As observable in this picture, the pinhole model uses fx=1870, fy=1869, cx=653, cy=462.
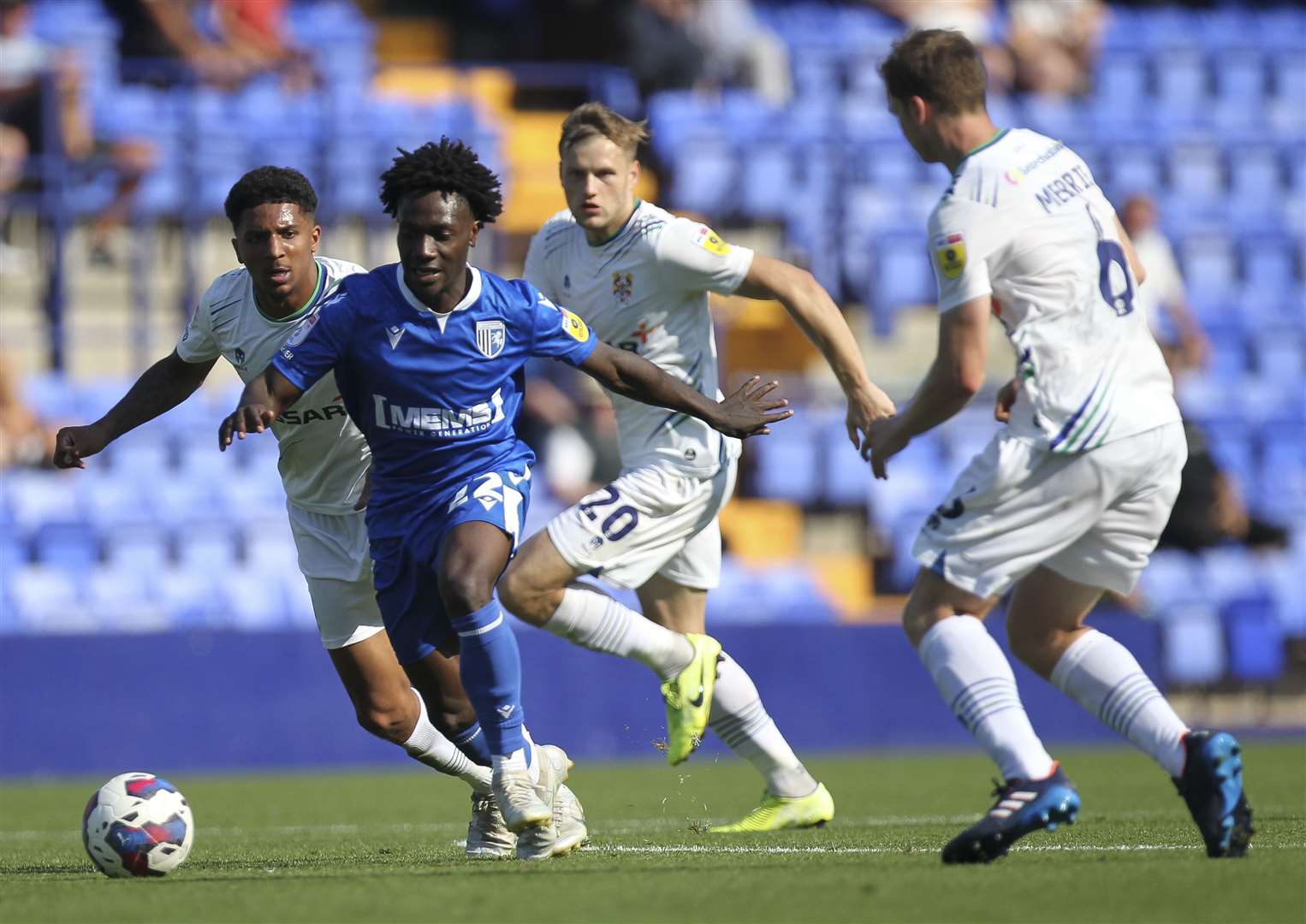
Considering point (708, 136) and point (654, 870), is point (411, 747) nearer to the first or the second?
point (654, 870)

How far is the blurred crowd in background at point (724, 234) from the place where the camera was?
13.4 metres

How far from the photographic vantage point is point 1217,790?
5.05 metres

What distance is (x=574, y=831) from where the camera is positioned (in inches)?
237

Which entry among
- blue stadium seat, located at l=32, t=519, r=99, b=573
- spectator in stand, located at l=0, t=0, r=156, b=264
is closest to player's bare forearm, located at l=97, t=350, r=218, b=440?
blue stadium seat, located at l=32, t=519, r=99, b=573

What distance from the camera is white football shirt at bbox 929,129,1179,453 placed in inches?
202

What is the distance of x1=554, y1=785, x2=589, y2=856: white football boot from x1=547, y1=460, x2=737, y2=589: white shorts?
74cm

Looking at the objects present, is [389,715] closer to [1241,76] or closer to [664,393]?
[664,393]

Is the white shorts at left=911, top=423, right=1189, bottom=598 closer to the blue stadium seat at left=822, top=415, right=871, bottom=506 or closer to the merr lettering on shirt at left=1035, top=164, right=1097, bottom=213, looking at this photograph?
the merr lettering on shirt at left=1035, top=164, right=1097, bottom=213

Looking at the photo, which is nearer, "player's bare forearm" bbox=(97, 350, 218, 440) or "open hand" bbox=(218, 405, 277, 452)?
"open hand" bbox=(218, 405, 277, 452)

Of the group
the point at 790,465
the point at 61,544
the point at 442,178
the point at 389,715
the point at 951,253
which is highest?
the point at 442,178

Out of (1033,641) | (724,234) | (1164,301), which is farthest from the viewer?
(724,234)

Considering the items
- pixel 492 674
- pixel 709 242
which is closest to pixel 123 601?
pixel 709 242

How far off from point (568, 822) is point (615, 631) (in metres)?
0.65

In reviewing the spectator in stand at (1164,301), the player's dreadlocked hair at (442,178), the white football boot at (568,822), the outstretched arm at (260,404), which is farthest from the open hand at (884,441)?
the spectator in stand at (1164,301)
